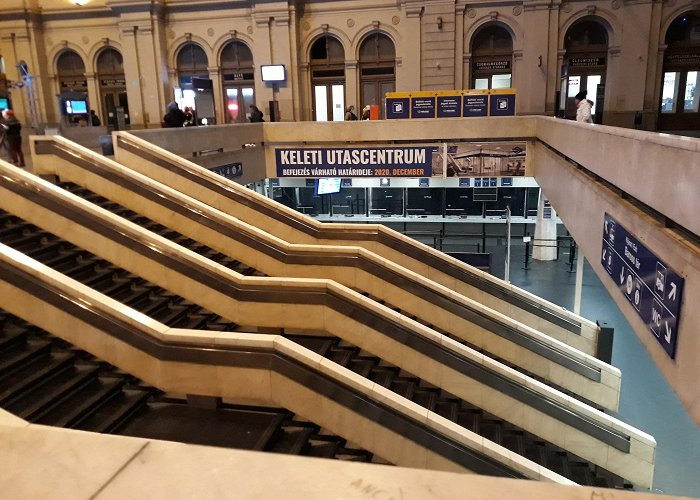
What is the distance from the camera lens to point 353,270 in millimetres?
9930

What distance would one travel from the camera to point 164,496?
1333 mm

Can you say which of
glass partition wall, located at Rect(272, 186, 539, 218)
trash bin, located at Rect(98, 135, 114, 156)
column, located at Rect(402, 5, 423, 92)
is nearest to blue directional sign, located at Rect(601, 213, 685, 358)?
trash bin, located at Rect(98, 135, 114, 156)

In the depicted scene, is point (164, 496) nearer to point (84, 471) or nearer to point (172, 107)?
point (84, 471)

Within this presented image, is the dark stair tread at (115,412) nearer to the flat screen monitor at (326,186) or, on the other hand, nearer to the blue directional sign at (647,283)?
the blue directional sign at (647,283)

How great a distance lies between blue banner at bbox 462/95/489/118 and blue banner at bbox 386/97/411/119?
5.63 ft

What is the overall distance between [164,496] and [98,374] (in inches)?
211

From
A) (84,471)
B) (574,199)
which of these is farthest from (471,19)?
(84,471)

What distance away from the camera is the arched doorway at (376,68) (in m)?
24.9

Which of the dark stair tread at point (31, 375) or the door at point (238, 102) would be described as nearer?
the dark stair tread at point (31, 375)

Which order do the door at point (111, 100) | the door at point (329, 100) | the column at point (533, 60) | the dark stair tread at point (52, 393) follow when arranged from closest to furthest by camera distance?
the dark stair tread at point (52, 393)
the column at point (533, 60)
the door at point (329, 100)
the door at point (111, 100)

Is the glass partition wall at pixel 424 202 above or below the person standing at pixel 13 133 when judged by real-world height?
below

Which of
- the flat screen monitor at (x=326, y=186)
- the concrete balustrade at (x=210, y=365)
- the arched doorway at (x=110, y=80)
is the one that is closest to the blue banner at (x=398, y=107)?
the flat screen monitor at (x=326, y=186)

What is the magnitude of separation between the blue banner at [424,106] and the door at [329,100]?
908 cm

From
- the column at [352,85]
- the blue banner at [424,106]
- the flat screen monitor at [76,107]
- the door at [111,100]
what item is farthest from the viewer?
the door at [111,100]
